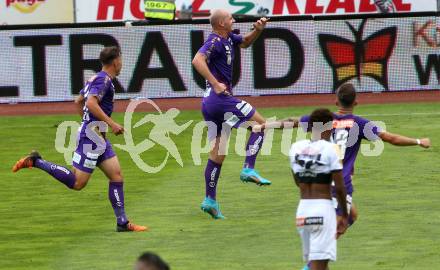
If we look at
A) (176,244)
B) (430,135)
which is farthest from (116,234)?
(430,135)

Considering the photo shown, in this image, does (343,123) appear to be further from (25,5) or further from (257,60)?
(25,5)

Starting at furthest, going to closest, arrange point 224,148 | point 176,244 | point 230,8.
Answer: point 230,8 < point 224,148 < point 176,244

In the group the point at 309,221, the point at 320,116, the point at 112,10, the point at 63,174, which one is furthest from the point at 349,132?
the point at 112,10

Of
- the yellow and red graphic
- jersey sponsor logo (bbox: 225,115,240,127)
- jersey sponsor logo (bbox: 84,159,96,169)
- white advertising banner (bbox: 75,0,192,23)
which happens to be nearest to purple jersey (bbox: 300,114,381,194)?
jersey sponsor logo (bbox: 84,159,96,169)

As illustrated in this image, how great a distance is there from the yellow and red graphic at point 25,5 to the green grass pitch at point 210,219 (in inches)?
716

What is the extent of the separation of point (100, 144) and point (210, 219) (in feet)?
6.33

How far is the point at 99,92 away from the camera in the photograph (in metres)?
14.1

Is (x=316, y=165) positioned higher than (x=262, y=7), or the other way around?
(x=316, y=165)

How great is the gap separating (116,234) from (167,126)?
1112cm

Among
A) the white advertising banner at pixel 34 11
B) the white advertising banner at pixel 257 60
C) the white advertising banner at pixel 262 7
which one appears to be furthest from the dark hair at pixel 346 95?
the white advertising banner at pixel 34 11

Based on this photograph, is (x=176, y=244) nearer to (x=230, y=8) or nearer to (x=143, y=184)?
(x=143, y=184)

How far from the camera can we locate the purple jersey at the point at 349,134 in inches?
464

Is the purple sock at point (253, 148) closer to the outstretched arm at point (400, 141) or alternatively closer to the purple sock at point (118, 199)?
the purple sock at point (118, 199)

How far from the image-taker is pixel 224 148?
15328mm
